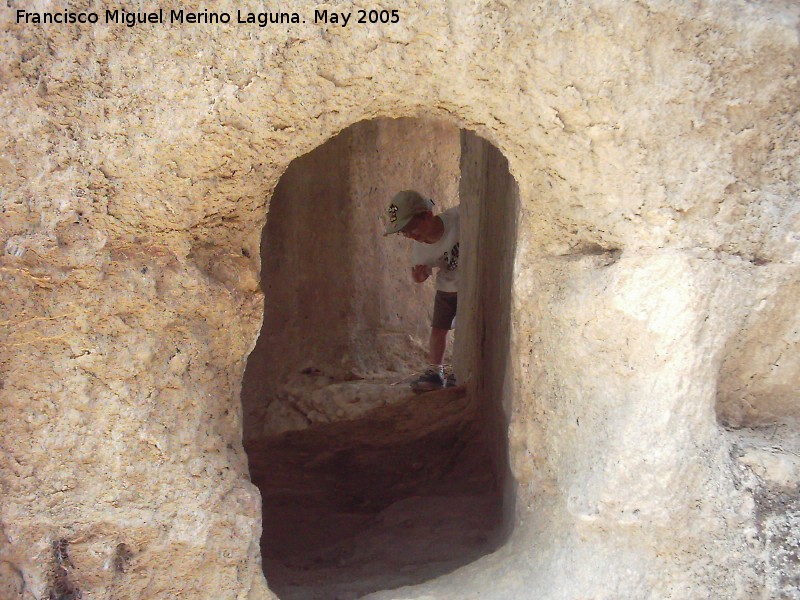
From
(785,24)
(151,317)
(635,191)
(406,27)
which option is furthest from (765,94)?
(151,317)

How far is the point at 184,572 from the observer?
1.31 metres

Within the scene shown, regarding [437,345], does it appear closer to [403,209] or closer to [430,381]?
[430,381]

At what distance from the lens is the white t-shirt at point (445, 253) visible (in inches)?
133

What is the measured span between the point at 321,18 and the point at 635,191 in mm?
540

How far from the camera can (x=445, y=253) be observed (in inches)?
136

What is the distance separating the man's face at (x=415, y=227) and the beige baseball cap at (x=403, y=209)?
22mm

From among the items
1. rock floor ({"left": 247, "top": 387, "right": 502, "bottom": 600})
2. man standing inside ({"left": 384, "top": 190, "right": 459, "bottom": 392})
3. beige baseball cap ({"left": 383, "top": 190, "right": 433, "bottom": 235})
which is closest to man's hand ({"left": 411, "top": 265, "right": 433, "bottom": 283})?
man standing inside ({"left": 384, "top": 190, "right": 459, "bottom": 392})

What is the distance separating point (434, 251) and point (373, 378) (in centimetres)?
91

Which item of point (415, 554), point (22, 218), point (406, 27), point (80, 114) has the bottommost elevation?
point (415, 554)

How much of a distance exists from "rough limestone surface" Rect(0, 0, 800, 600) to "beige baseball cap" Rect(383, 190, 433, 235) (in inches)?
71.6

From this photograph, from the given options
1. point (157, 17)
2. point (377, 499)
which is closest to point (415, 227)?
point (377, 499)

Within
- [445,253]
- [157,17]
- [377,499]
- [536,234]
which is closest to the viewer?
[157,17]

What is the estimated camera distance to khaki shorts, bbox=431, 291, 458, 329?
3.69 metres

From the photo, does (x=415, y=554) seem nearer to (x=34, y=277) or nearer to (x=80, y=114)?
(x=34, y=277)
